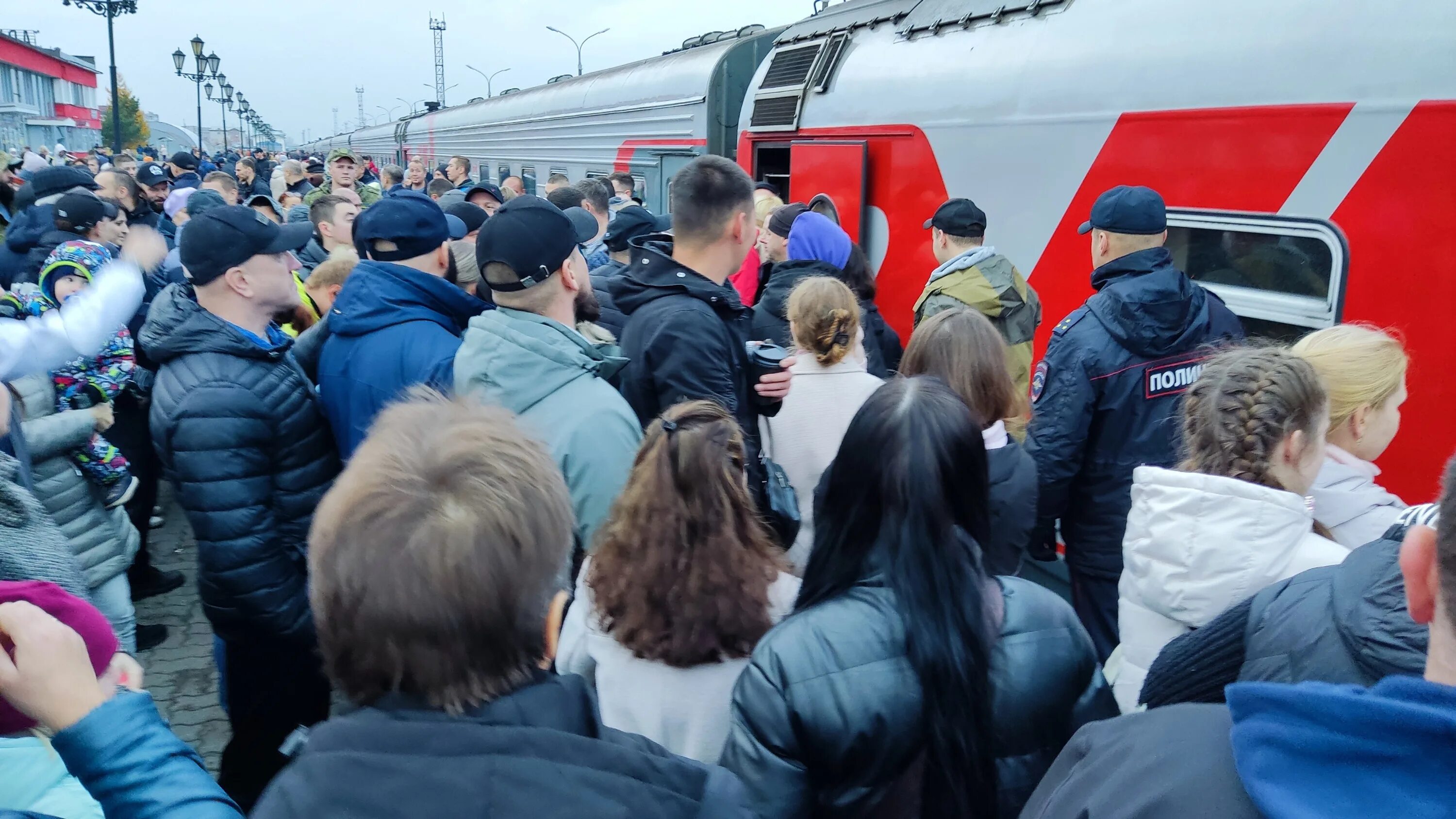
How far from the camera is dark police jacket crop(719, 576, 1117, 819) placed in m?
Result: 1.42

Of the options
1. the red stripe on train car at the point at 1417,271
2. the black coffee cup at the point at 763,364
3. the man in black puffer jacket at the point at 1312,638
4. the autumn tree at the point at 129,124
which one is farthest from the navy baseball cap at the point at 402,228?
the autumn tree at the point at 129,124

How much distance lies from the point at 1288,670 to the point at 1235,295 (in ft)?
7.34

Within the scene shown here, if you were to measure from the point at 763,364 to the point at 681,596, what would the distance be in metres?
1.18

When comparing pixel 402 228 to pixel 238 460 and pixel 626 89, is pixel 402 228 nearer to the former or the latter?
pixel 238 460

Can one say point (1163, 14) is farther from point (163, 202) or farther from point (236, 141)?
point (236, 141)

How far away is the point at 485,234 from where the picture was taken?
2.36m

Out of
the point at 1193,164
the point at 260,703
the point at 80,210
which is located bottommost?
the point at 260,703

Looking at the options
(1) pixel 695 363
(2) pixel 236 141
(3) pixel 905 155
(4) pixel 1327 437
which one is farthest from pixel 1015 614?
(2) pixel 236 141

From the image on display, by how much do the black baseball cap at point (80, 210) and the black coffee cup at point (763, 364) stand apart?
371cm

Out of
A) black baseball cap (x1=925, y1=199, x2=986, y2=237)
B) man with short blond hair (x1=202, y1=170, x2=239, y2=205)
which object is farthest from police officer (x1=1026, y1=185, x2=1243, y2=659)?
man with short blond hair (x1=202, y1=170, x2=239, y2=205)

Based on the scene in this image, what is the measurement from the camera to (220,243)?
2547 millimetres

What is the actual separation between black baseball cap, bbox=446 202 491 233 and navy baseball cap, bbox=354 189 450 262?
7.41 feet

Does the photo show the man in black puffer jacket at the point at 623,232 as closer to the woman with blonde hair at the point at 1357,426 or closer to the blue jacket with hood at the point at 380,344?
the blue jacket with hood at the point at 380,344

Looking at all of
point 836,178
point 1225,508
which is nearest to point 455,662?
point 1225,508
